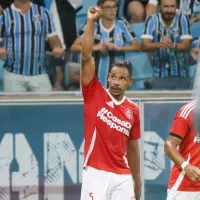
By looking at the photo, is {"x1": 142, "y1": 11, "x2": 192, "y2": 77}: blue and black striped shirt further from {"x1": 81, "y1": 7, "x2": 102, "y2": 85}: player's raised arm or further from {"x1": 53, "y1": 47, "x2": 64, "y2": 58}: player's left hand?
{"x1": 81, "y1": 7, "x2": 102, "y2": 85}: player's raised arm

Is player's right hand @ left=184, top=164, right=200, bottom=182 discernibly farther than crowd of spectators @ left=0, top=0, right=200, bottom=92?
No

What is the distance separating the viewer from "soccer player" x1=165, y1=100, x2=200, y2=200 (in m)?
5.92

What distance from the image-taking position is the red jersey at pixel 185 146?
19.7ft

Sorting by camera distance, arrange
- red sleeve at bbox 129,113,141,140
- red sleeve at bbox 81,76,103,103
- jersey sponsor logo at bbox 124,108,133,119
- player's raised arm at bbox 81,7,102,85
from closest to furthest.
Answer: player's raised arm at bbox 81,7,102,85 < red sleeve at bbox 81,76,103,103 < jersey sponsor logo at bbox 124,108,133,119 < red sleeve at bbox 129,113,141,140

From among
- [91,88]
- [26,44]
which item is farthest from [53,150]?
[91,88]

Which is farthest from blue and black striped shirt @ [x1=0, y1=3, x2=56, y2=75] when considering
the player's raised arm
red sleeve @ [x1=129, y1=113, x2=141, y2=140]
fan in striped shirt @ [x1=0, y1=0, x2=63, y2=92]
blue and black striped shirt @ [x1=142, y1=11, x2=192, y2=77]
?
the player's raised arm

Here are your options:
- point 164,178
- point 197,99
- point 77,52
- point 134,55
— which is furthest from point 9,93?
point 197,99

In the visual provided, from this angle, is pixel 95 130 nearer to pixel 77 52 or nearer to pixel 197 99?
pixel 77 52

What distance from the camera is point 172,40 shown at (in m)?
8.78

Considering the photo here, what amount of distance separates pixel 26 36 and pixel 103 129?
9.41 ft

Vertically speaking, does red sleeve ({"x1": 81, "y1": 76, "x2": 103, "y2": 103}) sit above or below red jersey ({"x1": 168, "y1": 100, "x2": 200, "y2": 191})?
above

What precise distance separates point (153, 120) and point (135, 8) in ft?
4.68

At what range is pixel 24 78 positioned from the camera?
849 cm

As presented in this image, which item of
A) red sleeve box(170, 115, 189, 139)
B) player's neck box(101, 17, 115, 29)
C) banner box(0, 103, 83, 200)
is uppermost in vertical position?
player's neck box(101, 17, 115, 29)
